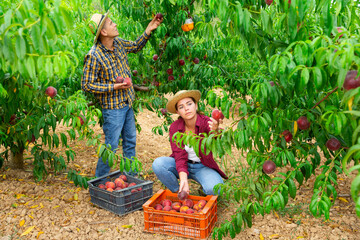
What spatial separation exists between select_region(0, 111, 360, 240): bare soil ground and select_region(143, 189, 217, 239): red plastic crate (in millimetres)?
82

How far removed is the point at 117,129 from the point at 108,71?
2.02ft

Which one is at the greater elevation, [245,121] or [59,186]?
[245,121]

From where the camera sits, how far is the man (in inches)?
133

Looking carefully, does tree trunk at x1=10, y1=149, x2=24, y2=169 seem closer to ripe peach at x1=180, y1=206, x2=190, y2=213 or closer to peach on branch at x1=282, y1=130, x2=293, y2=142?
ripe peach at x1=180, y1=206, x2=190, y2=213

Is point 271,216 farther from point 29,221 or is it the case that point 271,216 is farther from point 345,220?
point 29,221

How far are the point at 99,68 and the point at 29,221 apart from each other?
1.58 metres

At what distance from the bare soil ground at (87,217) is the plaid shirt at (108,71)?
104cm

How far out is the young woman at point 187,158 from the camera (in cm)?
298

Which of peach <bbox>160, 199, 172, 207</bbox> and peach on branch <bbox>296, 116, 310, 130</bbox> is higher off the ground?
peach on branch <bbox>296, 116, 310, 130</bbox>

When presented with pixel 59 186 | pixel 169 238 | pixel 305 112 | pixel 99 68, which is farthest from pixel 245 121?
pixel 59 186

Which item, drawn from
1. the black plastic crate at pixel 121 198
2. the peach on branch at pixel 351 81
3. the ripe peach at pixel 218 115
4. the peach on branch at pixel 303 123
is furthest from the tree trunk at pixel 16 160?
the peach on branch at pixel 351 81

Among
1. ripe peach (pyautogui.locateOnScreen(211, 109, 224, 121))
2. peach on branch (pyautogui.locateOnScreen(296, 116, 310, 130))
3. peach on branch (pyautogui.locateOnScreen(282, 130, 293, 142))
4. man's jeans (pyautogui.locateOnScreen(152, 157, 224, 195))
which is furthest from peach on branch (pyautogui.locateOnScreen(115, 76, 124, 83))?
peach on branch (pyautogui.locateOnScreen(296, 116, 310, 130))

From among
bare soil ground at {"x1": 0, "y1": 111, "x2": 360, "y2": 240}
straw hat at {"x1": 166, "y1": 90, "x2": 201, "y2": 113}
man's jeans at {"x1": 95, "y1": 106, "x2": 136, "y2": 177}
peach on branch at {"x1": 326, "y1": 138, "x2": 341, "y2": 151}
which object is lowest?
bare soil ground at {"x1": 0, "y1": 111, "x2": 360, "y2": 240}

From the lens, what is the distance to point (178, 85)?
4.04 metres
